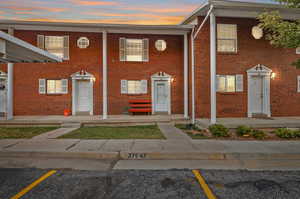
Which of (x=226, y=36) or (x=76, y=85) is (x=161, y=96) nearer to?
(x=226, y=36)

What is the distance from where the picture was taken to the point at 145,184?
375 centimetres

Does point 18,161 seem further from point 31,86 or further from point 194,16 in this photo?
point 194,16

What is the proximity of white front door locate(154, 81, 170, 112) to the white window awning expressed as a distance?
7221mm

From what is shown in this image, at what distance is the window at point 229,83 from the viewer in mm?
11289

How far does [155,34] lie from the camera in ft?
42.0

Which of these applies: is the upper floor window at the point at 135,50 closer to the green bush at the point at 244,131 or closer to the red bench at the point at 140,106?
the red bench at the point at 140,106

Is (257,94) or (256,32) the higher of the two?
(256,32)

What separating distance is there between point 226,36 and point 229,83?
9.50 ft

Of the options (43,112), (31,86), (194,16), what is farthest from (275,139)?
(31,86)

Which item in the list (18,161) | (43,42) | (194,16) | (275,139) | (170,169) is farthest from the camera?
(43,42)

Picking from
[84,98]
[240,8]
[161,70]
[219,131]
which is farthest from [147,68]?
[219,131]

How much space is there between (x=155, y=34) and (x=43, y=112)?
9358mm

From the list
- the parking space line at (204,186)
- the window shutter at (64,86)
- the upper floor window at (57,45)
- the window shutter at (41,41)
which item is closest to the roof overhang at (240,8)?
the parking space line at (204,186)

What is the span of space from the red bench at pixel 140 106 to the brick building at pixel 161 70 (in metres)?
0.47
